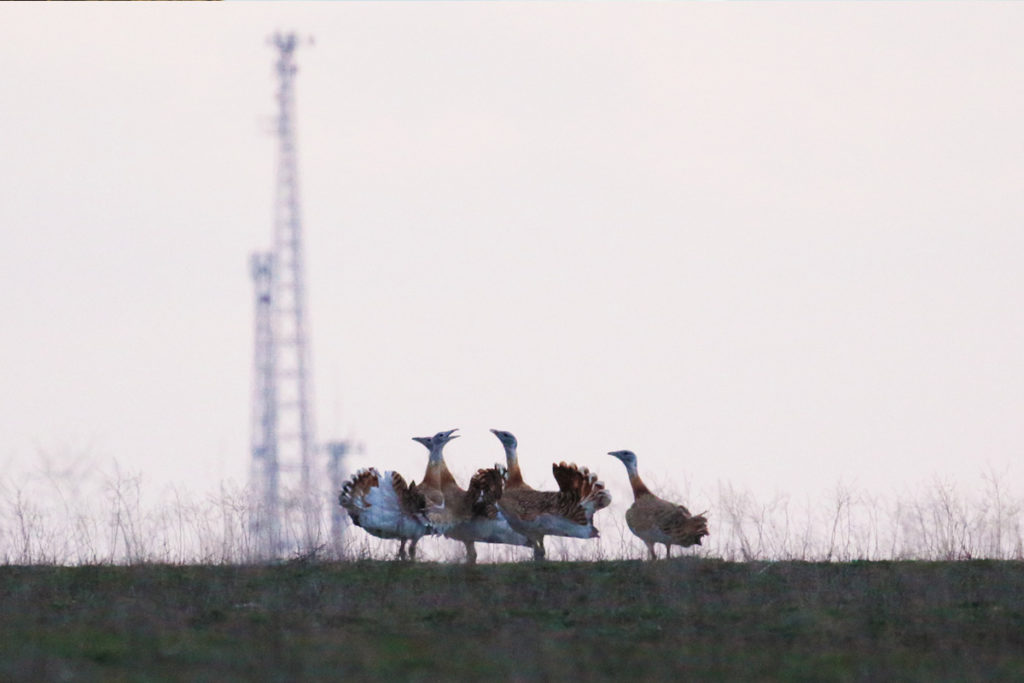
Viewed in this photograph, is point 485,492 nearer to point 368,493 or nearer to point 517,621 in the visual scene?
point 368,493

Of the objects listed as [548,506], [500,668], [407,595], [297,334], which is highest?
[297,334]

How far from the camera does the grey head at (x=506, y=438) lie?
2106cm

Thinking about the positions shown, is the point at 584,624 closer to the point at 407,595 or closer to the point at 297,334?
the point at 407,595

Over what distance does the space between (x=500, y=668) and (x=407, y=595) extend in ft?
15.9

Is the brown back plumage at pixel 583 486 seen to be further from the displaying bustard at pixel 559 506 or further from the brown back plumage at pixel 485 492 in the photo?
the brown back plumage at pixel 485 492

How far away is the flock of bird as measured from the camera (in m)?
19.6

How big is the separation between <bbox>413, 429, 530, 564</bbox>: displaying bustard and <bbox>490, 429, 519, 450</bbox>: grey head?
565 millimetres

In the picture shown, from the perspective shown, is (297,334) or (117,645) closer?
(117,645)

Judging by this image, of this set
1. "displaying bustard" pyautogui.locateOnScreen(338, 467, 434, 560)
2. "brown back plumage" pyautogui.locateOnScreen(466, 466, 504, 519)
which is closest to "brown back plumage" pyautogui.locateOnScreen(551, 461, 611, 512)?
"brown back plumage" pyautogui.locateOnScreen(466, 466, 504, 519)

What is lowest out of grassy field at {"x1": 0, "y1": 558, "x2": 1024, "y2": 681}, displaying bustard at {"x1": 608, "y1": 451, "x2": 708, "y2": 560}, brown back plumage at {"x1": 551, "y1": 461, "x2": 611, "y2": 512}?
grassy field at {"x1": 0, "y1": 558, "x2": 1024, "y2": 681}

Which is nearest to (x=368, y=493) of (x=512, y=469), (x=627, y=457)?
(x=512, y=469)

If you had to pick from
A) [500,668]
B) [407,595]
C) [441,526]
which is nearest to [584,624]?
[407,595]

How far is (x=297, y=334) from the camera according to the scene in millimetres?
31359

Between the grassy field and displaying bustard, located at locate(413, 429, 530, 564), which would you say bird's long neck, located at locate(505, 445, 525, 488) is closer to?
displaying bustard, located at locate(413, 429, 530, 564)
